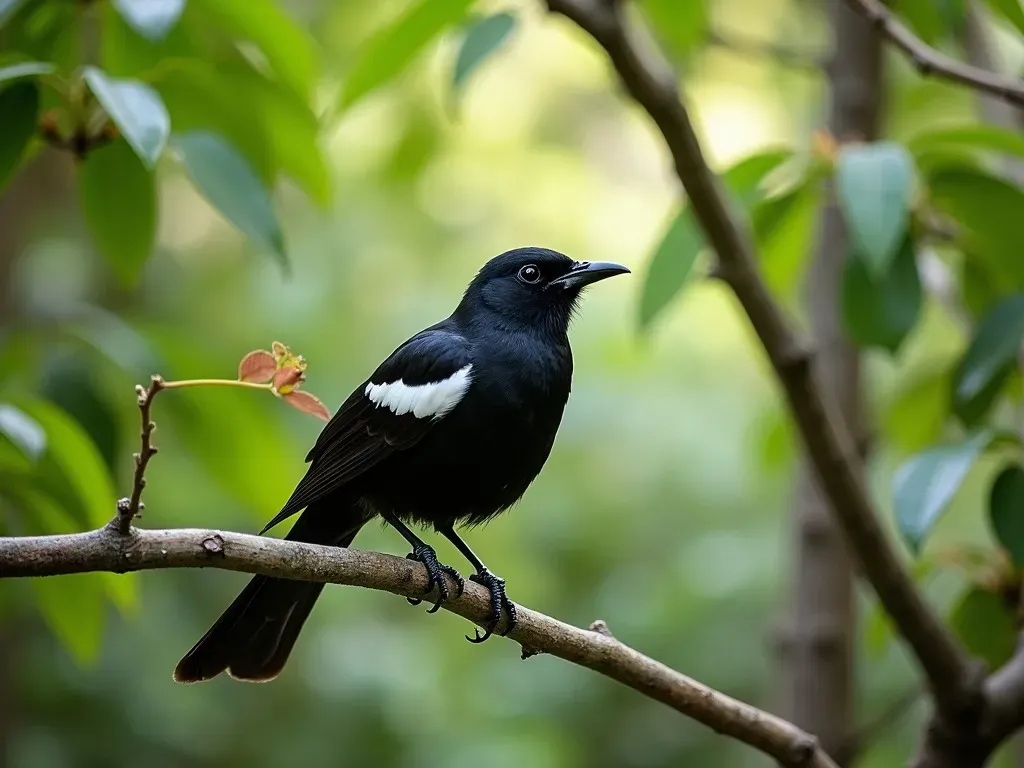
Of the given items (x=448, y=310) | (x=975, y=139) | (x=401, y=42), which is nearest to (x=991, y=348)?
(x=975, y=139)

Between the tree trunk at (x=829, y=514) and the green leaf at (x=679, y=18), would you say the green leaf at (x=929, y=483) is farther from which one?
the green leaf at (x=679, y=18)

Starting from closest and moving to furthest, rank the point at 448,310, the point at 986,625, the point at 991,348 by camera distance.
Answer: the point at 991,348 → the point at 986,625 → the point at 448,310

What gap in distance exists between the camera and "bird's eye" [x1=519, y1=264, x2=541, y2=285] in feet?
10.4

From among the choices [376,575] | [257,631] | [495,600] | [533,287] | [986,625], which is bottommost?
[986,625]

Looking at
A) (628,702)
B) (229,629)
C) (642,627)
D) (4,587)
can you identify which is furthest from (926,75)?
(628,702)

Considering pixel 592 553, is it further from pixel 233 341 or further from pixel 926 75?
pixel 926 75

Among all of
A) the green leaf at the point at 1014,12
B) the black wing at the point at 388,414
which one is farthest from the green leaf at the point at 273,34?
the green leaf at the point at 1014,12

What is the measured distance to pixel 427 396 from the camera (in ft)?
9.00

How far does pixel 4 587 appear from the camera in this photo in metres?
3.30

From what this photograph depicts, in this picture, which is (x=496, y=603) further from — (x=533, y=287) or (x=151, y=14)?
(x=151, y=14)

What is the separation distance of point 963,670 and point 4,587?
2.53m

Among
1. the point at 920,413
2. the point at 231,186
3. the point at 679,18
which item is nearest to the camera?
the point at 231,186

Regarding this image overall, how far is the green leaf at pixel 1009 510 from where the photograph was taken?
262 cm

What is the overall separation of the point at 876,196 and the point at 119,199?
1577 millimetres
